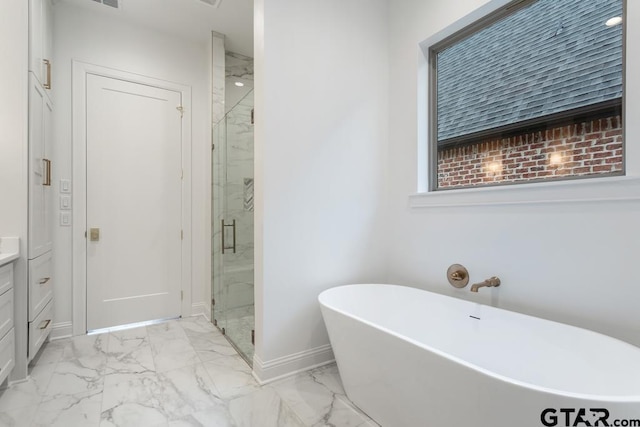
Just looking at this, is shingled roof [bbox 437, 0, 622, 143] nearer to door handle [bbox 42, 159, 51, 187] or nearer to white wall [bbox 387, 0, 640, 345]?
white wall [bbox 387, 0, 640, 345]

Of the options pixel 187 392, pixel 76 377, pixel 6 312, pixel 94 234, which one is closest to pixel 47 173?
pixel 94 234

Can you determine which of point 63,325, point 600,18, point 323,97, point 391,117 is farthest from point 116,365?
point 600,18

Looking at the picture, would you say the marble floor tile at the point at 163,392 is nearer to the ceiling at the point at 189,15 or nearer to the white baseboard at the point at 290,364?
the white baseboard at the point at 290,364

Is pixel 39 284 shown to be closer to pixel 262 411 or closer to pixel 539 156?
pixel 262 411

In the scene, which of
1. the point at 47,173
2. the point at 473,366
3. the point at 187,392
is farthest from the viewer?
the point at 47,173

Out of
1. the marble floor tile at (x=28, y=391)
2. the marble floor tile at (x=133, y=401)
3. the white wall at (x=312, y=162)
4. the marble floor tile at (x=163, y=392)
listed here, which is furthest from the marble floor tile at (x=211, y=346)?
the marble floor tile at (x=28, y=391)

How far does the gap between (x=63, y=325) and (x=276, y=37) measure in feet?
9.38

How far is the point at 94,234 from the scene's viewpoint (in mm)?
2600

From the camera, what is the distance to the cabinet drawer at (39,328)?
6.13ft

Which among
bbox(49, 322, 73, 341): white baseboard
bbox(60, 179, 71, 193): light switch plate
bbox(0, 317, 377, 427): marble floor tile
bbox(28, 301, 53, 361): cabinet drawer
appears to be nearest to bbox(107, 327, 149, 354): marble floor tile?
bbox(0, 317, 377, 427): marble floor tile

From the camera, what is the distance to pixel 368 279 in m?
2.31

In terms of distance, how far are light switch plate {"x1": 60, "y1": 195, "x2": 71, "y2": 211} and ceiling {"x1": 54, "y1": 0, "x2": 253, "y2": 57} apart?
1628 millimetres

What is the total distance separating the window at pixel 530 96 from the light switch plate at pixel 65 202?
299 cm

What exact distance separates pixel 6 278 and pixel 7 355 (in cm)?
43
